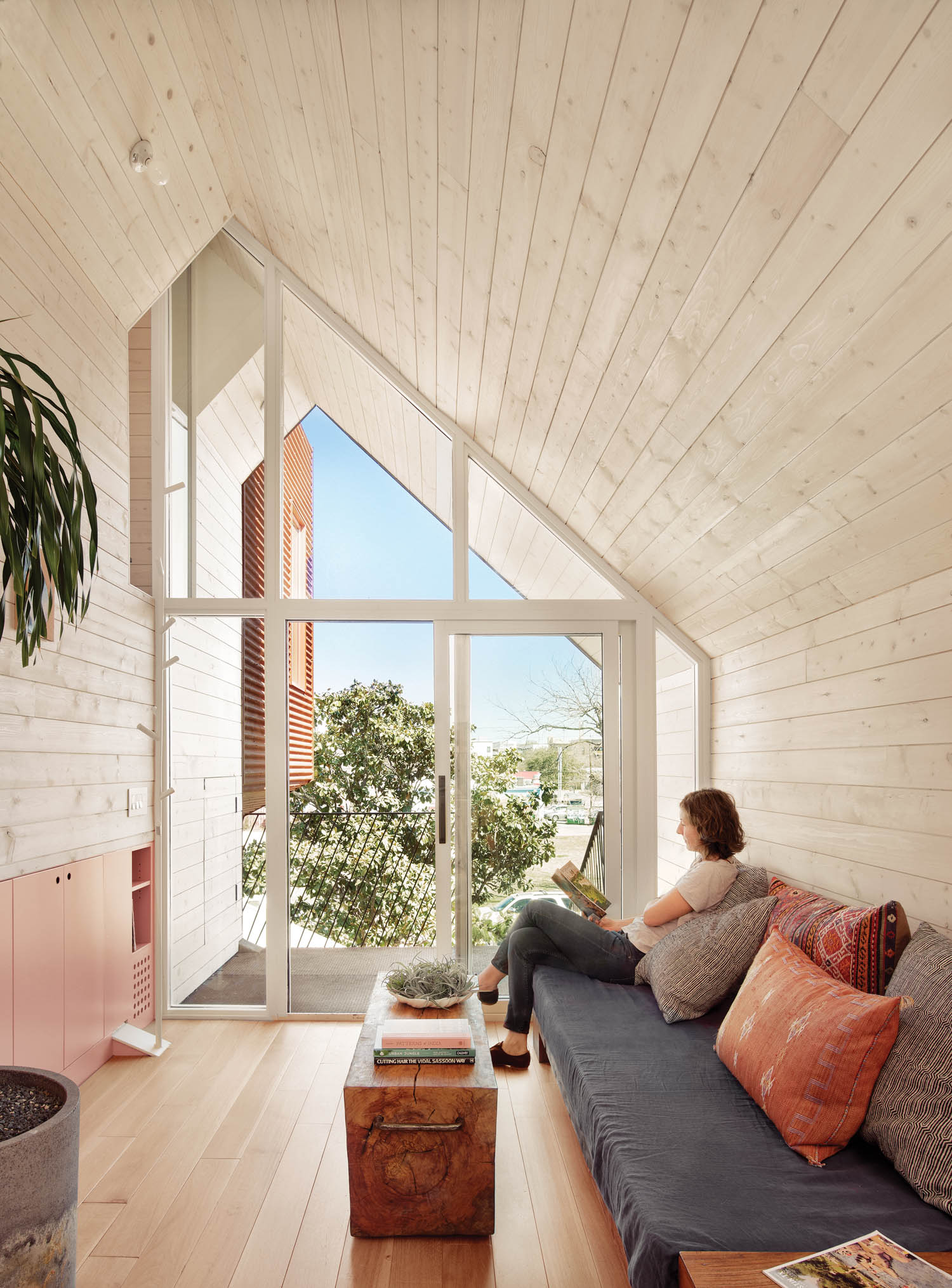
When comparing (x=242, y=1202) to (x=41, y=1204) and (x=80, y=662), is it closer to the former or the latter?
(x=41, y=1204)

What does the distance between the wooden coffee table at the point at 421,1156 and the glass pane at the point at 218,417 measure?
104 inches

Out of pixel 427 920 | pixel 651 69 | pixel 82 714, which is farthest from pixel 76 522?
pixel 427 920

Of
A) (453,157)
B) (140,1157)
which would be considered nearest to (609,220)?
(453,157)

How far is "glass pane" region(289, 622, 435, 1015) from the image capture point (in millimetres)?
5391

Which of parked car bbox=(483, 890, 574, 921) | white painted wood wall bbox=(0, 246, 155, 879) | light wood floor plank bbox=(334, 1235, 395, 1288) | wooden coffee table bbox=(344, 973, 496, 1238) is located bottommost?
light wood floor plank bbox=(334, 1235, 395, 1288)

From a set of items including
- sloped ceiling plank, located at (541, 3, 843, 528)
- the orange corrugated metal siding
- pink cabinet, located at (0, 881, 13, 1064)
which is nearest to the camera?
sloped ceiling plank, located at (541, 3, 843, 528)

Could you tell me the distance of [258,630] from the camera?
4.36 meters

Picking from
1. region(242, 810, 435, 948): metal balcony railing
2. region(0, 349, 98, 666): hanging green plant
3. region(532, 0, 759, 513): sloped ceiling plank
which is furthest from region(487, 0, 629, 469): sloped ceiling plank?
region(242, 810, 435, 948): metal balcony railing

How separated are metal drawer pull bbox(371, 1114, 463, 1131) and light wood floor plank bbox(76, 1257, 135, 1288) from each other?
0.64m

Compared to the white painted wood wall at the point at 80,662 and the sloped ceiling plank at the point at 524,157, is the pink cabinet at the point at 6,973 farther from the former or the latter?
the sloped ceiling plank at the point at 524,157

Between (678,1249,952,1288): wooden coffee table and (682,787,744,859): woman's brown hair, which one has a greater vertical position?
(682,787,744,859): woman's brown hair

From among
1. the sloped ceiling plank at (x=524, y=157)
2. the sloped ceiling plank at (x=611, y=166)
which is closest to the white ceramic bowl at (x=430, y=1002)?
the sloped ceiling plank at (x=611, y=166)

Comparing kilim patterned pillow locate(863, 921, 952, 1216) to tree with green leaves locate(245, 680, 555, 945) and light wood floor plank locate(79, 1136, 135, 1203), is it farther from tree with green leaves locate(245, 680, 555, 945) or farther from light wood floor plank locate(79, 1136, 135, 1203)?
tree with green leaves locate(245, 680, 555, 945)

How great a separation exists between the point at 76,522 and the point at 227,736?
2187 millimetres
